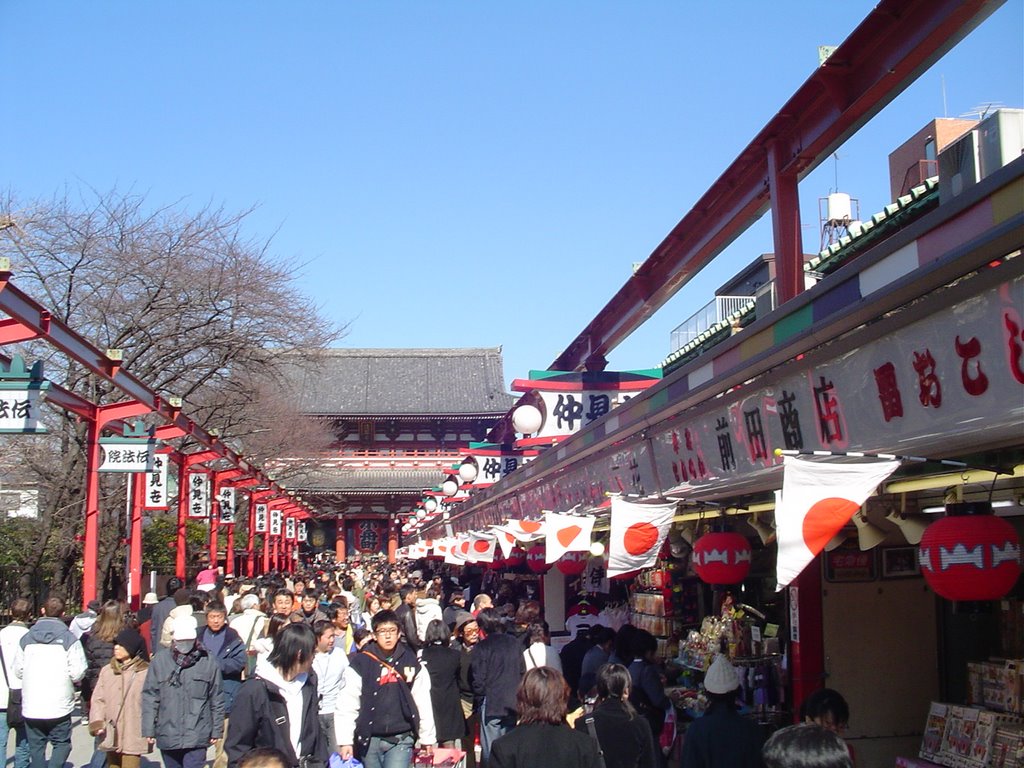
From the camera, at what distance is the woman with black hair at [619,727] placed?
631 centimetres

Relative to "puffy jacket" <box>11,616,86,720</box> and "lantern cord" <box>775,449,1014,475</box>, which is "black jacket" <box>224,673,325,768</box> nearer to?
"puffy jacket" <box>11,616,86,720</box>

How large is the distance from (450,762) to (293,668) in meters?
1.62

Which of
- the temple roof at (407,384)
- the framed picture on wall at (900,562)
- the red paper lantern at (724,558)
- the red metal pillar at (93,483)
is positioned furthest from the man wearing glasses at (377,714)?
the temple roof at (407,384)

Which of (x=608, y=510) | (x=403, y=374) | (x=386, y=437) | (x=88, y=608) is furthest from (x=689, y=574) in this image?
(x=403, y=374)

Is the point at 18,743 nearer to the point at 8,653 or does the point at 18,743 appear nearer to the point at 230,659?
the point at 8,653

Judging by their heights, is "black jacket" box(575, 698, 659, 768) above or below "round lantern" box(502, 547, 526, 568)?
below

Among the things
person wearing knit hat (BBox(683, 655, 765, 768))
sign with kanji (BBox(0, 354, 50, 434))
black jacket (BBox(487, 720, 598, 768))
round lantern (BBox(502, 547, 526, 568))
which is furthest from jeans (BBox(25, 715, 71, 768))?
round lantern (BBox(502, 547, 526, 568))

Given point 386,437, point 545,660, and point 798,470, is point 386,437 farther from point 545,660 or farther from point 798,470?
point 798,470

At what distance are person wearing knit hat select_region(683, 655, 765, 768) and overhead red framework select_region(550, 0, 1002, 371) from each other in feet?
13.8

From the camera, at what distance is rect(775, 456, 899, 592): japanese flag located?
15.1ft

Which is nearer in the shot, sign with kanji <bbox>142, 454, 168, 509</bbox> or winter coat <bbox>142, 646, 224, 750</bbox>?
winter coat <bbox>142, 646, 224, 750</bbox>

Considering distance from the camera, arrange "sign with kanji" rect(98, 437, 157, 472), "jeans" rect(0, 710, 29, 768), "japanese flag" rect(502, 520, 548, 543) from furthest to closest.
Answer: "sign with kanji" rect(98, 437, 157, 472)
"japanese flag" rect(502, 520, 548, 543)
"jeans" rect(0, 710, 29, 768)

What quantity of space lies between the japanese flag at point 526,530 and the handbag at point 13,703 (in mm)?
5757

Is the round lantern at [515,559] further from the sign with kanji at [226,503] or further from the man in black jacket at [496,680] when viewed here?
the sign with kanji at [226,503]
